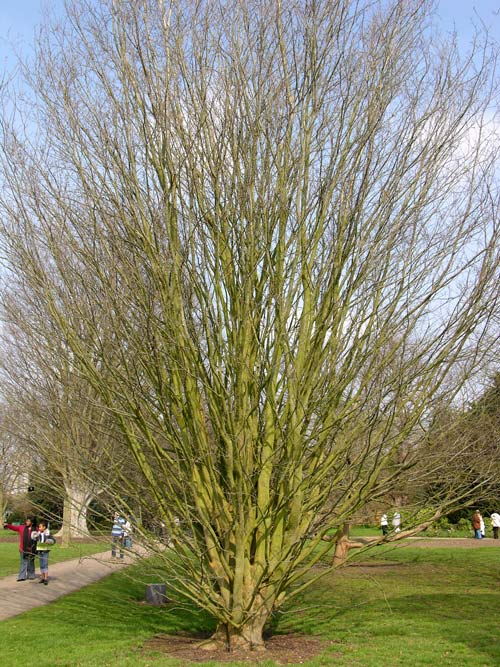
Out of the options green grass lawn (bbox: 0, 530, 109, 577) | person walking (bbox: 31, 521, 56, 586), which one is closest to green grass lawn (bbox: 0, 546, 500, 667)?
person walking (bbox: 31, 521, 56, 586)

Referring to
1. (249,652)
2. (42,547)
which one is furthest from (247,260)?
(42,547)

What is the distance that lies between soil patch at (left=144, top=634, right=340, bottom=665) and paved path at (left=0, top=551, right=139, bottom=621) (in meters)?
1.35

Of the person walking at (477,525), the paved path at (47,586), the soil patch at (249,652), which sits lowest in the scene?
the soil patch at (249,652)

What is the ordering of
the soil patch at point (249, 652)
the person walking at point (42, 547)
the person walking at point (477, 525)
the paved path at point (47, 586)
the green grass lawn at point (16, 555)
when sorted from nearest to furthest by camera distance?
1. the soil patch at point (249, 652)
2. the paved path at point (47, 586)
3. the person walking at point (42, 547)
4. the green grass lawn at point (16, 555)
5. the person walking at point (477, 525)

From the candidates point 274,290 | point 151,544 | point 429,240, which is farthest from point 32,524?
point 429,240

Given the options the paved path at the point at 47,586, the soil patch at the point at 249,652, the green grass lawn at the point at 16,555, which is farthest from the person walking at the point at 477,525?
the soil patch at the point at 249,652

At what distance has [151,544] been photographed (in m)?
9.07

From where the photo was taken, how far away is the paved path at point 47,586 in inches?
552

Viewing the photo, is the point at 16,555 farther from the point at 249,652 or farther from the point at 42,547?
the point at 249,652

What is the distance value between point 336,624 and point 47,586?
25.7 feet

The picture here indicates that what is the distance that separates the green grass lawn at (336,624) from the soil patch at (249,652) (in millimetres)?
171

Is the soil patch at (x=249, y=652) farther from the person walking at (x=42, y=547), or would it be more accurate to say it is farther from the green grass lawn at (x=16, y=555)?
the green grass lawn at (x=16, y=555)

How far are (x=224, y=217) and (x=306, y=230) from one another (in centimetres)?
100

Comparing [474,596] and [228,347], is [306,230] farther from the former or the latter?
[474,596]
